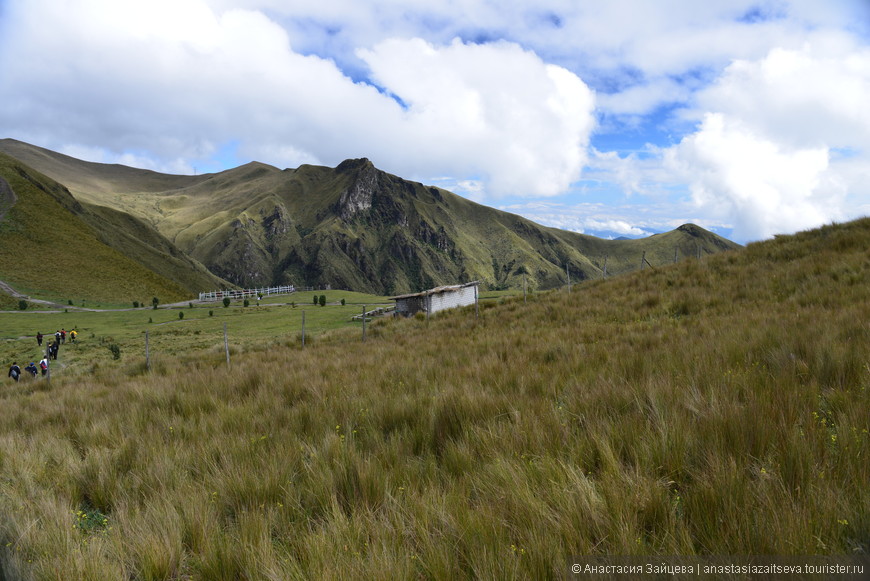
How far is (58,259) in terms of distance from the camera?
74.6 m

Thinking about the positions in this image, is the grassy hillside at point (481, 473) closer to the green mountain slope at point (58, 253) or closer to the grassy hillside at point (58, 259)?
the grassy hillside at point (58, 259)

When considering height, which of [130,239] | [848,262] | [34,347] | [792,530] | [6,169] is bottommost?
[34,347]

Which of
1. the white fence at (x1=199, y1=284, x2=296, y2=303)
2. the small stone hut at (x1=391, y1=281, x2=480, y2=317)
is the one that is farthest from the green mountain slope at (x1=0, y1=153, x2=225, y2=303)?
the small stone hut at (x1=391, y1=281, x2=480, y2=317)

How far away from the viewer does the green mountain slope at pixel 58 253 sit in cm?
6804

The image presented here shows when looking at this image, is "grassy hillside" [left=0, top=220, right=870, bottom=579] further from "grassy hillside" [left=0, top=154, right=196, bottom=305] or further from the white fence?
"grassy hillside" [left=0, top=154, right=196, bottom=305]

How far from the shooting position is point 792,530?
1.43m

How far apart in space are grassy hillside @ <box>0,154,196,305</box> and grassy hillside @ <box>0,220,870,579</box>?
80.0 meters

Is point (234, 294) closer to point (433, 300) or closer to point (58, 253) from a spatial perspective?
point (58, 253)

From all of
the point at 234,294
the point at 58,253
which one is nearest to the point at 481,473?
the point at 234,294

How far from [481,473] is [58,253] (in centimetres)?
10566

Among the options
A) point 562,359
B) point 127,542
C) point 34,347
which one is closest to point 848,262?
point 562,359

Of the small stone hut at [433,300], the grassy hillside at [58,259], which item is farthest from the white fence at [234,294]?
the small stone hut at [433,300]

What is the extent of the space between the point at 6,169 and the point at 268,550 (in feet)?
456

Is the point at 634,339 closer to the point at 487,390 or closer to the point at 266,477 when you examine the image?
the point at 487,390
